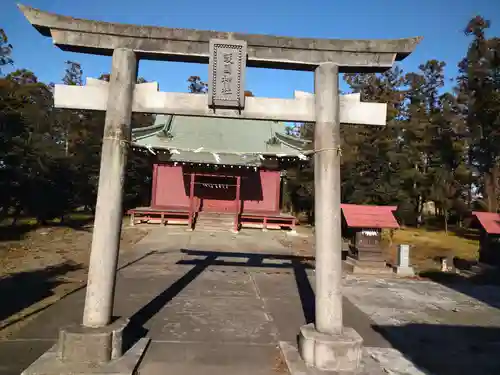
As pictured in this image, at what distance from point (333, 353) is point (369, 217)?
8.29m

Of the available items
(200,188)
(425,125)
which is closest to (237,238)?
(200,188)

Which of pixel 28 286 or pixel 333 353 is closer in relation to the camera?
pixel 333 353

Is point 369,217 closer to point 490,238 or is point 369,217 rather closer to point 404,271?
point 404,271

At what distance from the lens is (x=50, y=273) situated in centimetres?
944

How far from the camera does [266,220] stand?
811 inches

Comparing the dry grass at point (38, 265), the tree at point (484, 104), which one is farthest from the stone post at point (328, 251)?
the tree at point (484, 104)

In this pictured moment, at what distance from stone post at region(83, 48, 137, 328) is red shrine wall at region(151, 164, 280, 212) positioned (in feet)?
53.9

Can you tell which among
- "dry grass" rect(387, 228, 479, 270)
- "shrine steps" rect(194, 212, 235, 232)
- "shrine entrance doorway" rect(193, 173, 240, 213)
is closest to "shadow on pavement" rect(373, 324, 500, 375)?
"dry grass" rect(387, 228, 479, 270)

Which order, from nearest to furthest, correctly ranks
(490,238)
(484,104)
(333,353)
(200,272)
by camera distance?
Answer: 1. (333,353)
2. (200,272)
3. (490,238)
4. (484,104)

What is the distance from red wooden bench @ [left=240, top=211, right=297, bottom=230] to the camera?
66.9 ft

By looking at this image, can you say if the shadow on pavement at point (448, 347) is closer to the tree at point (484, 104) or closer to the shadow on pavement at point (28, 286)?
the shadow on pavement at point (28, 286)

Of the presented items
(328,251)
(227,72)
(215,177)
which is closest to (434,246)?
(215,177)

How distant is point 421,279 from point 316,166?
8292mm

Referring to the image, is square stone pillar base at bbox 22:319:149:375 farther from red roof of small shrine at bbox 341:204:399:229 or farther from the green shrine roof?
the green shrine roof
